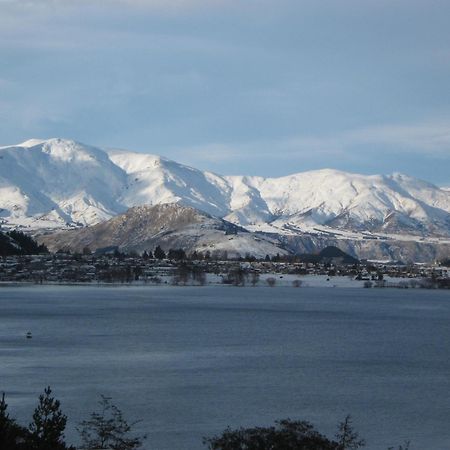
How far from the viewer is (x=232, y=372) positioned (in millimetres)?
65188

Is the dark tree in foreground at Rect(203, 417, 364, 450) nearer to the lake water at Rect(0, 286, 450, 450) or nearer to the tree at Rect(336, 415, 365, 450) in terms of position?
the tree at Rect(336, 415, 365, 450)

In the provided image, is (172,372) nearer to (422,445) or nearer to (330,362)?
(330,362)

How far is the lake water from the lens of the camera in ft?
158

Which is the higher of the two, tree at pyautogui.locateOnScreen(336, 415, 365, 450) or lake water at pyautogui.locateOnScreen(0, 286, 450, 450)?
tree at pyautogui.locateOnScreen(336, 415, 365, 450)

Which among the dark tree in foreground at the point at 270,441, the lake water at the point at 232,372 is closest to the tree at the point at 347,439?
the dark tree in foreground at the point at 270,441

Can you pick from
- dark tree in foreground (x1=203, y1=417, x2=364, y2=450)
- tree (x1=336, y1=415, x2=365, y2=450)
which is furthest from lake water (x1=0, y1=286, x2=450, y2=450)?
dark tree in foreground (x1=203, y1=417, x2=364, y2=450)

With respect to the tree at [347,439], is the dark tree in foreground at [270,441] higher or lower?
higher

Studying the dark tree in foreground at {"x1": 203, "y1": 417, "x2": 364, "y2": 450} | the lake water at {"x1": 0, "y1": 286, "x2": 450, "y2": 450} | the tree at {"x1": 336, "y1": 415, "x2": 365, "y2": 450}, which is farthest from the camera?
the lake water at {"x1": 0, "y1": 286, "x2": 450, "y2": 450}

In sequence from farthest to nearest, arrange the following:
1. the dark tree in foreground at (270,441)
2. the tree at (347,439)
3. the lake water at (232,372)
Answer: the lake water at (232,372), the tree at (347,439), the dark tree in foreground at (270,441)

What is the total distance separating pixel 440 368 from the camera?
70.8m

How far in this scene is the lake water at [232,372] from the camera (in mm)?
48094

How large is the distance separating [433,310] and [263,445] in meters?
131

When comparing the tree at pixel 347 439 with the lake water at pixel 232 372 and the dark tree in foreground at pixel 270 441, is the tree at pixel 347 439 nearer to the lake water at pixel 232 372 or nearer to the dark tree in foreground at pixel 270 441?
the dark tree in foreground at pixel 270 441

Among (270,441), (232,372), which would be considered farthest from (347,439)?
(232,372)
